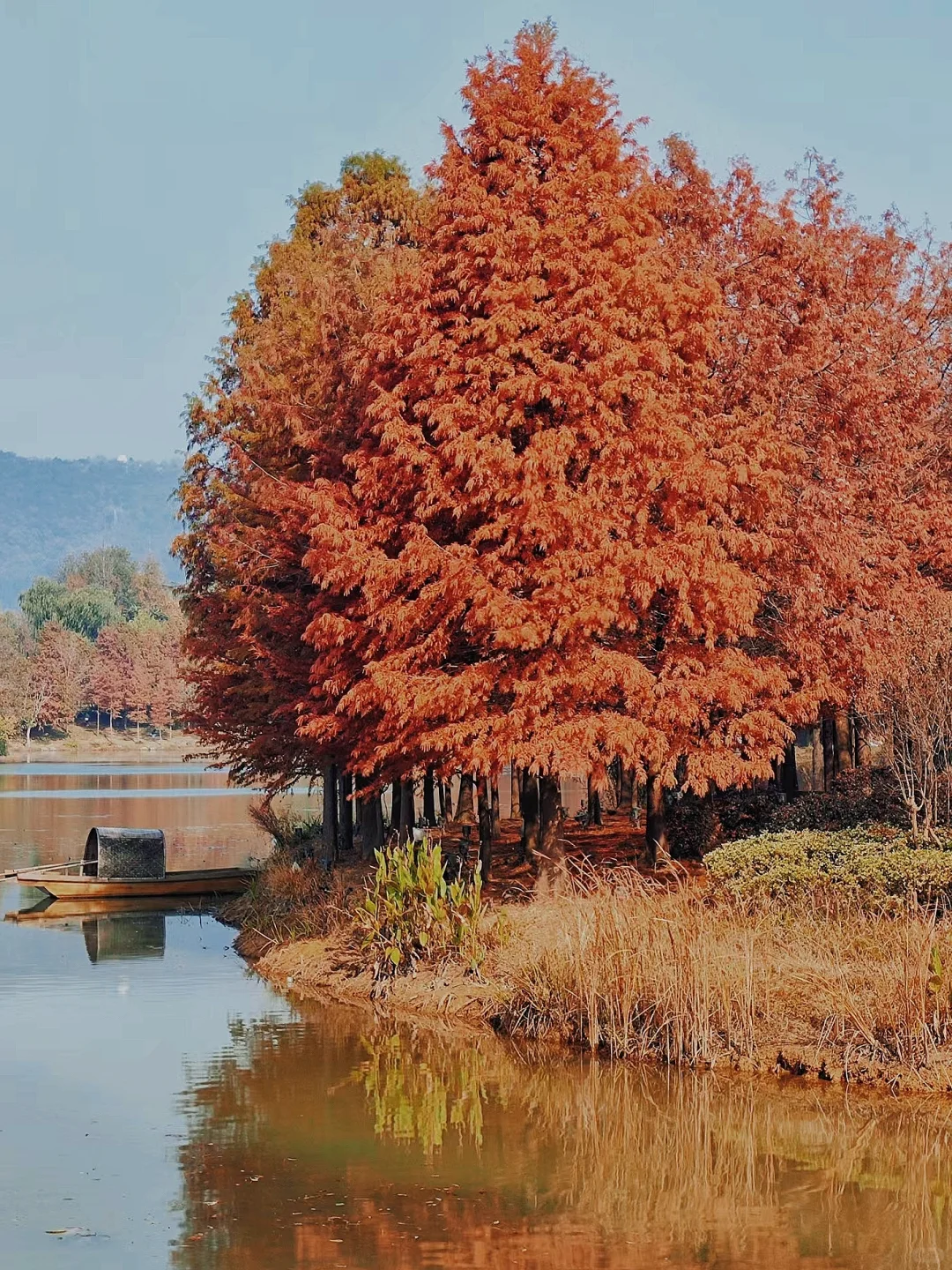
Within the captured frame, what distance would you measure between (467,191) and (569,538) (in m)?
5.28

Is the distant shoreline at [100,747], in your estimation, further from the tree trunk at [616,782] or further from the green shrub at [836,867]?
the green shrub at [836,867]

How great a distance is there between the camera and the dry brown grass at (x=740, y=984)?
1579 centimetres

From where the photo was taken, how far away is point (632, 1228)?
1215cm

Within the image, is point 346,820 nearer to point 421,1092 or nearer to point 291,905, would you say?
point 291,905

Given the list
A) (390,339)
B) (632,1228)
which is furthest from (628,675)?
(632,1228)

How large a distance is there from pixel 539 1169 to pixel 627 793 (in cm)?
2677

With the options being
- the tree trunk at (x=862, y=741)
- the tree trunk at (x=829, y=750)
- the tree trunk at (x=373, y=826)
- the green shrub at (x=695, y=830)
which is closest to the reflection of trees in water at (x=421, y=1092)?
the green shrub at (x=695, y=830)

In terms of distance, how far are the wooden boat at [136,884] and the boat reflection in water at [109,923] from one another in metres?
0.21

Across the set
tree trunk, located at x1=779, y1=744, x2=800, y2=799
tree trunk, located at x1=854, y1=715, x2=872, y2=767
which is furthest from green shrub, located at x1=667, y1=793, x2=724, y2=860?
tree trunk, located at x1=779, y1=744, x2=800, y2=799

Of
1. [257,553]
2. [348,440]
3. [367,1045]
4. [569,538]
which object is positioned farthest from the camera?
[257,553]

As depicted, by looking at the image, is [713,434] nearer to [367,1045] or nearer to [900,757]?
[900,757]

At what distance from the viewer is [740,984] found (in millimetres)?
16828

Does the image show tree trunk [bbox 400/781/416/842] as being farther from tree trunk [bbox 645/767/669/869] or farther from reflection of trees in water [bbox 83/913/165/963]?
tree trunk [bbox 645/767/669/869]

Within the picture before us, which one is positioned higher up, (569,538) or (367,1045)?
(569,538)
